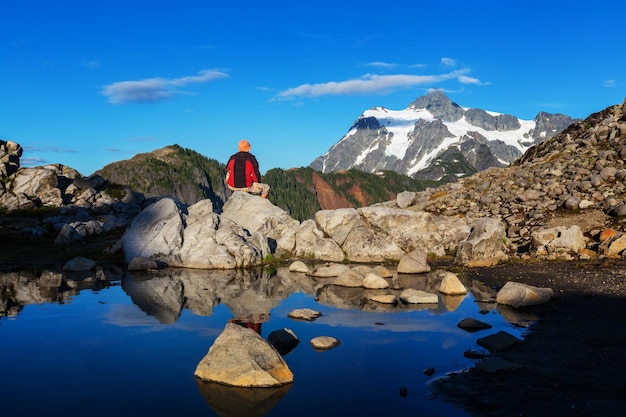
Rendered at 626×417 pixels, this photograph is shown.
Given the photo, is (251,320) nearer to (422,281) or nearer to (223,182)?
(422,281)

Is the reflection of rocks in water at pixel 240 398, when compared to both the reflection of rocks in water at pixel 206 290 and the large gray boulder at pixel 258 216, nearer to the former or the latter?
the reflection of rocks in water at pixel 206 290

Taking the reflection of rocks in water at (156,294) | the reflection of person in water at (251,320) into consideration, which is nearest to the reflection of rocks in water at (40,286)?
the reflection of rocks in water at (156,294)

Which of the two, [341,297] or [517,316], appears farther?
[341,297]

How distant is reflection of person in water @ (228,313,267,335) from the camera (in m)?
16.0

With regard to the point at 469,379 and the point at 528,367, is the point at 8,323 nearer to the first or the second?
the point at 469,379

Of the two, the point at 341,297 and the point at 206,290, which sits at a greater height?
the point at 206,290

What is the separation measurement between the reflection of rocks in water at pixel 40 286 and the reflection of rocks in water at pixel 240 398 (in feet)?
33.7

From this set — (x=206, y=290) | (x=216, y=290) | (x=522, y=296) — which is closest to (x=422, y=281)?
(x=522, y=296)

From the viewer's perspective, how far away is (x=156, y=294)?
21.0 m

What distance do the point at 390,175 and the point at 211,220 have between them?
142m

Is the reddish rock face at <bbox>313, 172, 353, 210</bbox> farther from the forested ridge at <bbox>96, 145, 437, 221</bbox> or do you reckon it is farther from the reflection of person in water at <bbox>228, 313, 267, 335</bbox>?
the reflection of person in water at <bbox>228, 313, 267, 335</bbox>

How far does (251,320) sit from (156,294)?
611cm

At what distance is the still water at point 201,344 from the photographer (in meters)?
10.1

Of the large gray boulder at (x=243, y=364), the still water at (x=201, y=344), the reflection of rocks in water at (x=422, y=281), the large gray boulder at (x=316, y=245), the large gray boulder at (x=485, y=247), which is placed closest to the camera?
the still water at (x=201, y=344)
